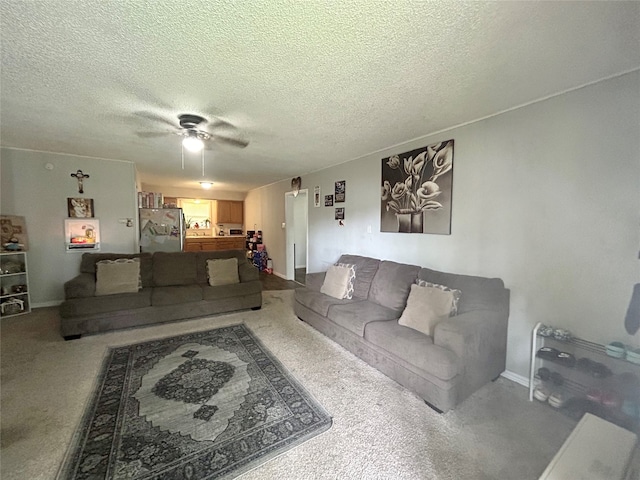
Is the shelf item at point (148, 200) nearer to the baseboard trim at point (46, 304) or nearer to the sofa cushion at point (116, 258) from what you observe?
the sofa cushion at point (116, 258)

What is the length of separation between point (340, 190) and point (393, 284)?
2.10m

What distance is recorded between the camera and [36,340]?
2.94m

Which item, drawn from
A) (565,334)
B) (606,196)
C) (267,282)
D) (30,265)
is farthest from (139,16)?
(267,282)

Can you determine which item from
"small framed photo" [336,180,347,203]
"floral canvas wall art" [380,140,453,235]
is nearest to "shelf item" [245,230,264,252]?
"small framed photo" [336,180,347,203]

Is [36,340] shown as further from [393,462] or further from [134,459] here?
[393,462]

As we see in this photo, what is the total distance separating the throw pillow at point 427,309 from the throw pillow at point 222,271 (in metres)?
2.66

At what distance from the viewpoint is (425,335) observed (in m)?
2.19

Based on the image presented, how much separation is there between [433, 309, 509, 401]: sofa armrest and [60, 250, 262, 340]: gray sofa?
2.91 metres

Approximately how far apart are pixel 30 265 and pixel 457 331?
5.81 meters

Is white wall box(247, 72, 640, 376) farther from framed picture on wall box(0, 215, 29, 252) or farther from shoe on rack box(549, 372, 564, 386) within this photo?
framed picture on wall box(0, 215, 29, 252)

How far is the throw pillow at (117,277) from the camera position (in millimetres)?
3292

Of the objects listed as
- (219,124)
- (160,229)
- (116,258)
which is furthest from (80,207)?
(219,124)

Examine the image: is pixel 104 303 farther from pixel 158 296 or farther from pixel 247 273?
pixel 247 273

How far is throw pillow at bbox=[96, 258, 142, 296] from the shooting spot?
3292mm
